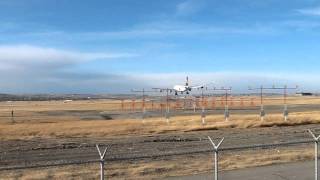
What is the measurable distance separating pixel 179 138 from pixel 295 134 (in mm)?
6506

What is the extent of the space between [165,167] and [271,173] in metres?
3.57

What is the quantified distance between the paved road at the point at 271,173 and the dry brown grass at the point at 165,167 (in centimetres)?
99

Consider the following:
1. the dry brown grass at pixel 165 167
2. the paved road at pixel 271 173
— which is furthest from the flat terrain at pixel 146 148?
the paved road at pixel 271 173

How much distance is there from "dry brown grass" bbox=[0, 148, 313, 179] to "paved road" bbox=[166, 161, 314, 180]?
986mm

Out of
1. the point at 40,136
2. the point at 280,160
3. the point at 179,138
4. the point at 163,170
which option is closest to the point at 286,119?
the point at 179,138

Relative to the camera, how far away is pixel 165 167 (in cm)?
1800

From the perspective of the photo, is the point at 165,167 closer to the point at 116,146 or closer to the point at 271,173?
the point at 271,173

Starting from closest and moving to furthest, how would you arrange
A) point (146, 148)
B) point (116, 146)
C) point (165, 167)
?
point (165, 167), point (146, 148), point (116, 146)

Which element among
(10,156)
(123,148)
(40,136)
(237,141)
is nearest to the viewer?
(10,156)

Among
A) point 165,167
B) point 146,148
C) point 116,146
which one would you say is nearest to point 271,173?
point 165,167

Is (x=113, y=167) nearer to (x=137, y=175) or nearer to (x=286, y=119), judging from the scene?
(x=137, y=175)

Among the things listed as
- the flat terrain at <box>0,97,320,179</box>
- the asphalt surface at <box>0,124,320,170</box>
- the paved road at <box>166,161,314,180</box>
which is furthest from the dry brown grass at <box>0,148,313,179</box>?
the paved road at <box>166,161,314,180</box>

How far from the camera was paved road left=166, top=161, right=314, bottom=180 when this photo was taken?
14984 millimetres

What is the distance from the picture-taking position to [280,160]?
19156mm
